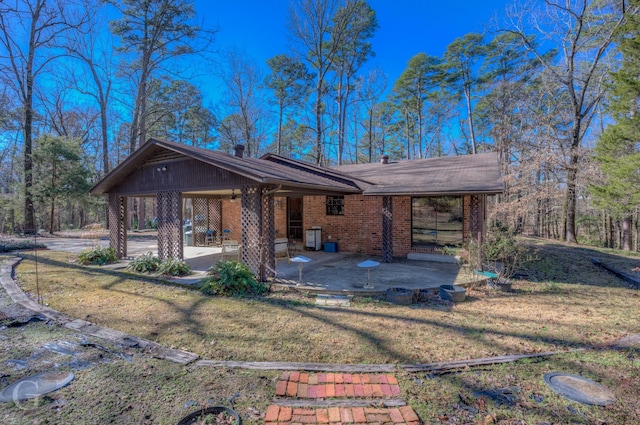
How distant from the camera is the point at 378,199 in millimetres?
10680

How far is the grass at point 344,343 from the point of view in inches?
104

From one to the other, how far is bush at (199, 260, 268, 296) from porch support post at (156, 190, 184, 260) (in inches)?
105

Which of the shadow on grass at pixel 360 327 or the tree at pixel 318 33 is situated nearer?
the shadow on grass at pixel 360 327

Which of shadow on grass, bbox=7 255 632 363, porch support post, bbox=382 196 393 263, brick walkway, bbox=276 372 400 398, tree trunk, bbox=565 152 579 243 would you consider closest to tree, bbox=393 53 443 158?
tree trunk, bbox=565 152 579 243

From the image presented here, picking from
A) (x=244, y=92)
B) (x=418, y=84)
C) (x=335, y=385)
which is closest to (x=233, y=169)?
(x=335, y=385)

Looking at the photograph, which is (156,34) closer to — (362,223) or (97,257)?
(97,257)

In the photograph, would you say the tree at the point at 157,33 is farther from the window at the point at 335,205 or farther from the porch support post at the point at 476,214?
the porch support post at the point at 476,214

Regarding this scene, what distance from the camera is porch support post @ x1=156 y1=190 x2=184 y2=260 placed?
8711mm

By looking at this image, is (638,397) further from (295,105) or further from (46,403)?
(295,105)

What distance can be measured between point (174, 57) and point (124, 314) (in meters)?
19.0

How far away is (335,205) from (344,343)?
7743 millimetres

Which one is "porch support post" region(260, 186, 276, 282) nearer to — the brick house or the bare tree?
the brick house

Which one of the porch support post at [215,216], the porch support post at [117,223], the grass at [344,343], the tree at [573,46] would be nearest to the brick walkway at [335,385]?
the grass at [344,343]

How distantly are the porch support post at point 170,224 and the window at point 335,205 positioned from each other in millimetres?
5229
